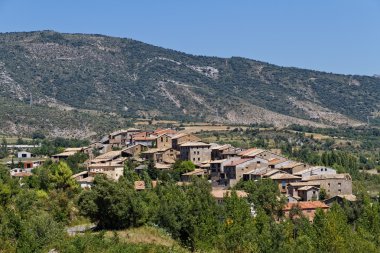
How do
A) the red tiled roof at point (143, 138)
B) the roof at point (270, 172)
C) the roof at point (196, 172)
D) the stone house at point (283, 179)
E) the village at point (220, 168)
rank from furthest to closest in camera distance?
1. the red tiled roof at point (143, 138)
2. the roof at point (196, 172)
3. the roof at point (270, 172)
4. the stone house at point (283, 179)
5. the village at point (220, 168)

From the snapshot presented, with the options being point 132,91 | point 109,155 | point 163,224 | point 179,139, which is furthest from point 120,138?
point 132,91

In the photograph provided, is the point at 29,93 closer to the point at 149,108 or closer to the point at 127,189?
the point at 149,108

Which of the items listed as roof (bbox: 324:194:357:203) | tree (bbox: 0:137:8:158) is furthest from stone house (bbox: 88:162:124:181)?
tree (bbox: 0:137:8:158)

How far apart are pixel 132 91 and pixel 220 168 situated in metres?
105

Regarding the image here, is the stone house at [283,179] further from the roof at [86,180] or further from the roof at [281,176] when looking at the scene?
the roof at [86,180]

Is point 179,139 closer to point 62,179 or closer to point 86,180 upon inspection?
point 86,180

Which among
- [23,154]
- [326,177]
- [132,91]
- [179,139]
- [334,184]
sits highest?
[132,91]

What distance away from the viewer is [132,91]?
172 meters

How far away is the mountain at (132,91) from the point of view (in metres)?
148

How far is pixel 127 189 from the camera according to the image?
40.9m

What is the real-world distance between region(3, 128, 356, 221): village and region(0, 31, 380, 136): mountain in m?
43.8

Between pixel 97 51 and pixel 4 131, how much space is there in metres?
79.6

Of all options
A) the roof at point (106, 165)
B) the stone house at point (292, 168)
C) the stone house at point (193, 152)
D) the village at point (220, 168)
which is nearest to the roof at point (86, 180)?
the village at point (220, 168)

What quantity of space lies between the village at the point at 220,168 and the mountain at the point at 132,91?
43.8m
